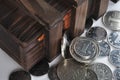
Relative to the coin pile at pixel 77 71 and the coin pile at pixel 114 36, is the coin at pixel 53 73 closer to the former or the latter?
the coin pile at pixel 77 71

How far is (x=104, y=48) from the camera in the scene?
1119mm

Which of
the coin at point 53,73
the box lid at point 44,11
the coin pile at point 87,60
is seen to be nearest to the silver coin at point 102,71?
the coin pile at point 87,60

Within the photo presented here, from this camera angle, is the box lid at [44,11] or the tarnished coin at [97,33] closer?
the box lid at [44,11]

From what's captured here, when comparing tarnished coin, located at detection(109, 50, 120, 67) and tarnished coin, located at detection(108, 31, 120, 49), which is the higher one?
tarnished coin, located at detection(108, 31, 120, 49)

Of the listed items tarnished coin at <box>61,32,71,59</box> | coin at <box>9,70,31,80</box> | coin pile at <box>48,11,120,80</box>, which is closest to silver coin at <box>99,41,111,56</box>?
coin pile at <box>48,11,120,80</box>

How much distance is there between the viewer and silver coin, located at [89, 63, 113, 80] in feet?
3.48

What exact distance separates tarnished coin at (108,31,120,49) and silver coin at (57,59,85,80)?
136 millimetres

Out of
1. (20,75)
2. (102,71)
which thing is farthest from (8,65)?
(102,71)

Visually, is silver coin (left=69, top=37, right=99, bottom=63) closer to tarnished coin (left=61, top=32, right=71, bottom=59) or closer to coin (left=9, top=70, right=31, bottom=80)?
tarnished coin (left=61, top=32, right=71, bottom=59)

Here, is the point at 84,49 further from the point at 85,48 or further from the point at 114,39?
the point at 114,39

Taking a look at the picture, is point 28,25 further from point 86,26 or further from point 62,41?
point 86,26

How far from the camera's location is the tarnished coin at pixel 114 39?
1126 mm

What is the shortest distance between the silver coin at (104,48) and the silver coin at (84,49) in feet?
0.14

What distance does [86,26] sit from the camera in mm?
1154
